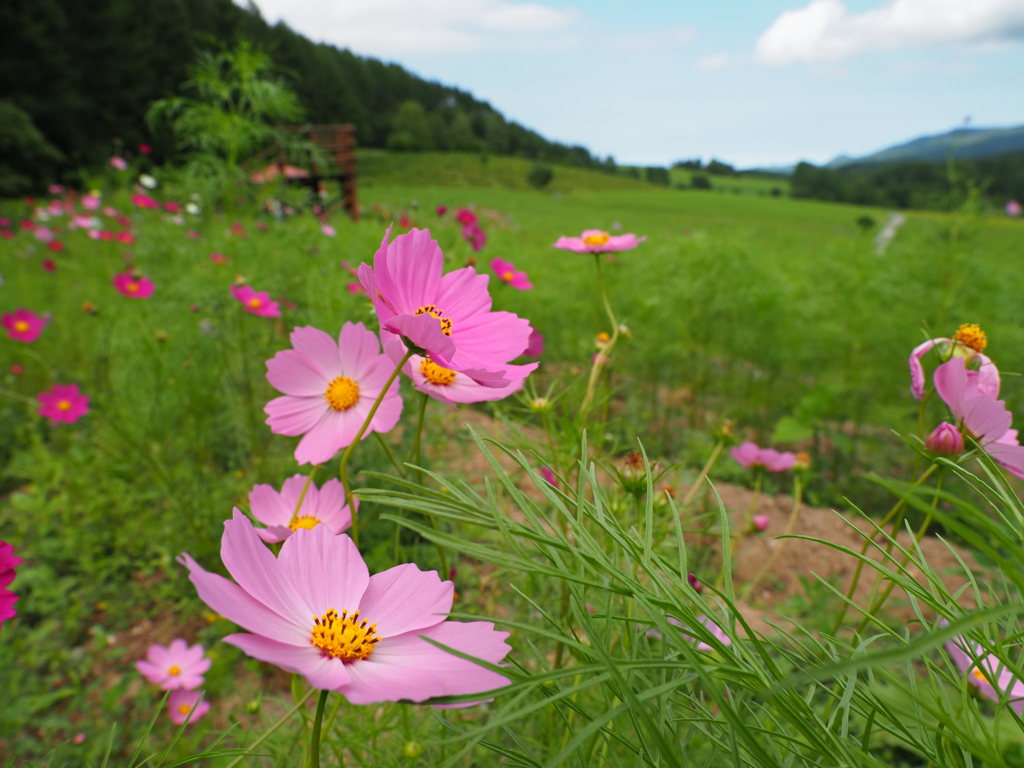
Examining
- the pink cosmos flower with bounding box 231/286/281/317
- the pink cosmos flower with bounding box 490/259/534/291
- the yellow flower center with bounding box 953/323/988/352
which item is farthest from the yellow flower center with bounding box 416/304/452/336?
the pink cosmos flower with bounding box 231/286/281/317

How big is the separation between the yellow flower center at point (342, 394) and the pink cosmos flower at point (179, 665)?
35.7 inches

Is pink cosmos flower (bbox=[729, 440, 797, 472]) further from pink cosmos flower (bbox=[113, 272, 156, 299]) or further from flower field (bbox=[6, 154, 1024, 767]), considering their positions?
pink cosmos flower (bbox=[113, 272, 156, 299])

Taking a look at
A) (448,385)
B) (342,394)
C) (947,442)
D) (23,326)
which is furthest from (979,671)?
(23,326)

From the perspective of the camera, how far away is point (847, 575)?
1780mm

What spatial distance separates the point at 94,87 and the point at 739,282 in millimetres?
16068

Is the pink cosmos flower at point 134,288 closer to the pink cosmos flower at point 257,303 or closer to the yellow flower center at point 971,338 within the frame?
the pink cosmos flower at point 257,303

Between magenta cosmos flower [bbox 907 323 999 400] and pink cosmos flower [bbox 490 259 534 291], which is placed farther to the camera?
pink cosmos flower [bbox 490 259 534 291]

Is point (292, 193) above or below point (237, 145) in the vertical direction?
below

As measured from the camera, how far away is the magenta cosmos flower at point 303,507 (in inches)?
20.3

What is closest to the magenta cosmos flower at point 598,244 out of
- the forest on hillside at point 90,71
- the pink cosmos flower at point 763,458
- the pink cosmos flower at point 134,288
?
the pink cosmos flower at point 763,458

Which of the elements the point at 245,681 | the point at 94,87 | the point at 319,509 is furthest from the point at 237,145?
the point at 94,87

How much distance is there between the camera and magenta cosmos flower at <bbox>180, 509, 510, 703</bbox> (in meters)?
0.25

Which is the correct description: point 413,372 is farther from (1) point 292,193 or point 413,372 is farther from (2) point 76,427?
(2) point 76,427

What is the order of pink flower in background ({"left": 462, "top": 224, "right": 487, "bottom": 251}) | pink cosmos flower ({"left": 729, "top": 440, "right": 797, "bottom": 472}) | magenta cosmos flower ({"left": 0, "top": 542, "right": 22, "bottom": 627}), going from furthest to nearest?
pink flower in background ({"left": 462, "top": 224, "right": 487, "bottom": 251})
pink cosmos flower ({"left": 729, "top": 440, "right": 797, "bottom": 472})
magenta cosmos flower ({"left": 0, "top": 542, "right": 22, "bottom": 627})
